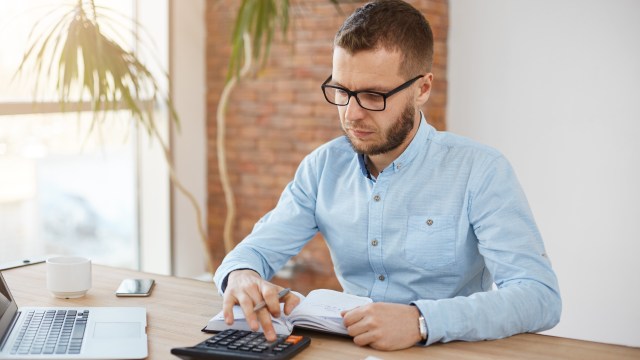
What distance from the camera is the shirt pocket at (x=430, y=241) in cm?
193

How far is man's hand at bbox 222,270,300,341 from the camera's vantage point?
160 cm

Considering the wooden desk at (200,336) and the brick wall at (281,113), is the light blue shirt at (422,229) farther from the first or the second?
the brick wall at (281,113)

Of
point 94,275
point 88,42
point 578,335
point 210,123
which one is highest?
point 88,42

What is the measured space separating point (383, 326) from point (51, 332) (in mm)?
737

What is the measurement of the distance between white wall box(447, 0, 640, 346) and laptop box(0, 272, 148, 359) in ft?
8.22

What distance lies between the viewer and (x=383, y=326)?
1.57m

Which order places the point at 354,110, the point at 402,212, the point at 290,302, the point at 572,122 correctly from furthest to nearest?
the point at 572,122 < the point at 402,212 < the point at 354,110 < the point at 290,302

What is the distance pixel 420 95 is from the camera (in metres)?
2.00

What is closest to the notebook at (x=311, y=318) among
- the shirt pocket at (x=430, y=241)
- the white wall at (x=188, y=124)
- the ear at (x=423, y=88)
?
the shirt pocket at (x=430, y=241)

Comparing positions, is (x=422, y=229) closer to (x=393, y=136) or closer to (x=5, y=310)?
(x=393, y=136)

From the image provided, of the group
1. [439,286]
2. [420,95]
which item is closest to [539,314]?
[439,286]

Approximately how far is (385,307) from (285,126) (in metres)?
2.74

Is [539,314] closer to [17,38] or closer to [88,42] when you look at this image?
[88,42]

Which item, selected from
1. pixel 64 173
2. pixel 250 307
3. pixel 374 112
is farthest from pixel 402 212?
pixel 64 173
